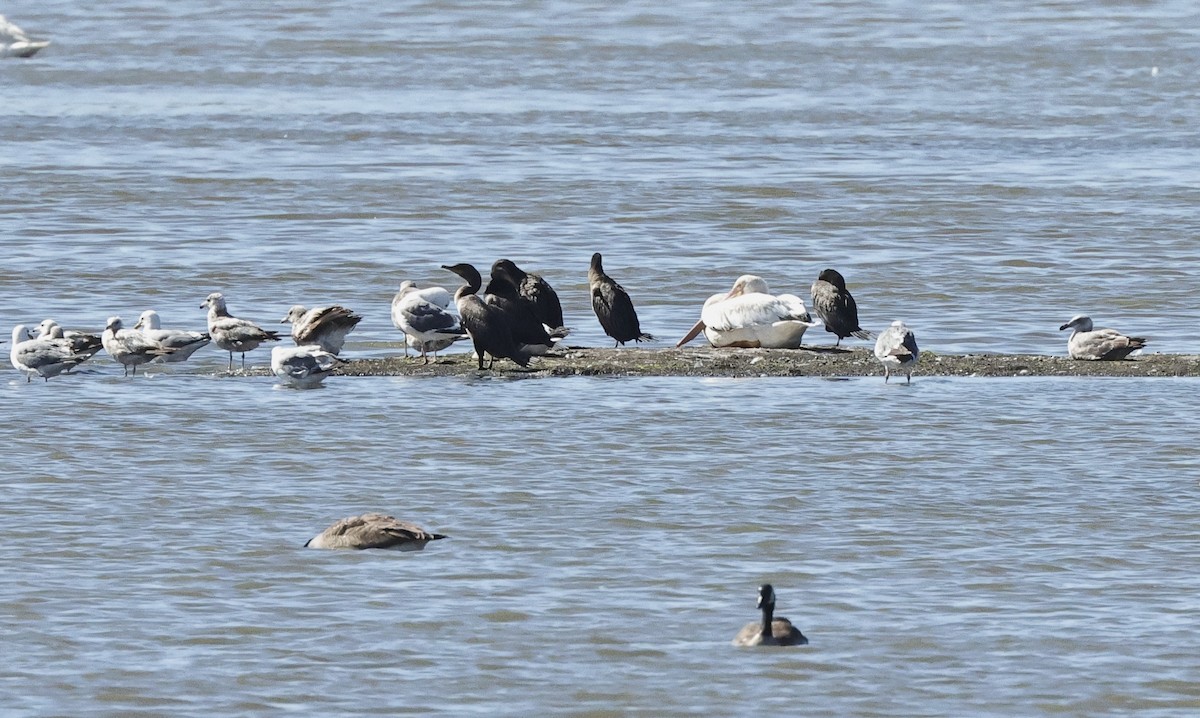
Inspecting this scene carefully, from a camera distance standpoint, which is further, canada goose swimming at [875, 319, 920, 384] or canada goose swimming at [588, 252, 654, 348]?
canada goose swimming at [588, 252, 654, 348]

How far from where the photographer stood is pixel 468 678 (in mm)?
9531

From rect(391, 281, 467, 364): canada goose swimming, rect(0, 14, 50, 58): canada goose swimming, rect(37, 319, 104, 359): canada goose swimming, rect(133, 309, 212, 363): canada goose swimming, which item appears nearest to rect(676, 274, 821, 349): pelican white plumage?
rect(391, 281, 467, 364): canada goose swimming

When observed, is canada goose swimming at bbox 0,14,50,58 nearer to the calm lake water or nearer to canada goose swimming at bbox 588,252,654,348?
the calm lake water

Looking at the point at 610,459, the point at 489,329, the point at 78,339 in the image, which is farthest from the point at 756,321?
the point at 78,339

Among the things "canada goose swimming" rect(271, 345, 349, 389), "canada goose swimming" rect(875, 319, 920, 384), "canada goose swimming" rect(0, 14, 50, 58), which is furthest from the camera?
"canada goose swimming" rect(0, 14, 50, 58)

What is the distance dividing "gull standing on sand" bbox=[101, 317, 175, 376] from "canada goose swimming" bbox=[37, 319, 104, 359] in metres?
0.09

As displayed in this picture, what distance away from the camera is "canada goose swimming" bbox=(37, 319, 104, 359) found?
667 inches

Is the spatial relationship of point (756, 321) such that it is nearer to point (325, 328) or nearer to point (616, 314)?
point (616, 314)

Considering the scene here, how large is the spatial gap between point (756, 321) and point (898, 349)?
173 centimetres

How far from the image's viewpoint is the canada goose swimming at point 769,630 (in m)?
9.68

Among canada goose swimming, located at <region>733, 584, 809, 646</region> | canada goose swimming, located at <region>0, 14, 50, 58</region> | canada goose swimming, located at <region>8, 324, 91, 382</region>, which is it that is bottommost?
canada goose swimming, located at <region>733, 584, 809, 646</region>

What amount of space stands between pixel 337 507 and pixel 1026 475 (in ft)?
13.4

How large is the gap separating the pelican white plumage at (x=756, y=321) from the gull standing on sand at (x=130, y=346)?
4276 millimetres

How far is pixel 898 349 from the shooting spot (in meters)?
16.5
